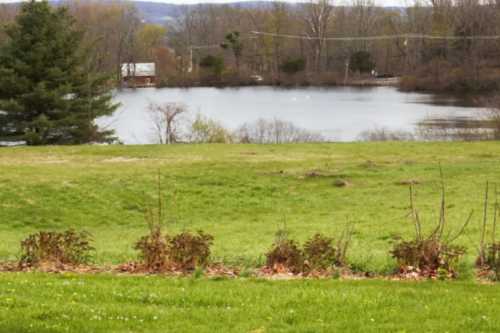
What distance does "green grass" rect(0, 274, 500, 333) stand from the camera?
5555mm

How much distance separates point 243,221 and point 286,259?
306 inches

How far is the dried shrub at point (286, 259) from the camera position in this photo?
825cm

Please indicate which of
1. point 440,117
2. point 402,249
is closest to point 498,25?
point 440,117

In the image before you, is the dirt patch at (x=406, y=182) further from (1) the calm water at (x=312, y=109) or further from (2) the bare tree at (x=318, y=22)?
(2) the bare tree at (x=318, y=22)

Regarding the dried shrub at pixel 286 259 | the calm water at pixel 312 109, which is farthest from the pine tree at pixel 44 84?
the dried shrub at pixel 286 259

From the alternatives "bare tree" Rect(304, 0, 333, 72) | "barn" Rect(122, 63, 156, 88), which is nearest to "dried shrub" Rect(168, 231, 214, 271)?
"barn" Rect(122, 63, 156, 88)

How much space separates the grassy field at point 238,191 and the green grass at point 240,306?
10.8ft

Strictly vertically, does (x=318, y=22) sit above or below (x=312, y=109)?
above

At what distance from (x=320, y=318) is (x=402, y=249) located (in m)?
2.56

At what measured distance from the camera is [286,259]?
8.35 metres

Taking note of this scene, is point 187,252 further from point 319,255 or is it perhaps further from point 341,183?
point 341,183

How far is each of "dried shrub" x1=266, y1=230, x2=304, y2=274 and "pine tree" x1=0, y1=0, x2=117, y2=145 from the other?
84.0 feet

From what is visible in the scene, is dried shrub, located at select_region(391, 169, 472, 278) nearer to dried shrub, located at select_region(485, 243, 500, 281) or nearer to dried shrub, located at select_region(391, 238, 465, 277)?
dried shrub, located at select_region(391, 238, 465, 277)

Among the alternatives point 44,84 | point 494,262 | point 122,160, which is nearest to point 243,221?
point 122,160
